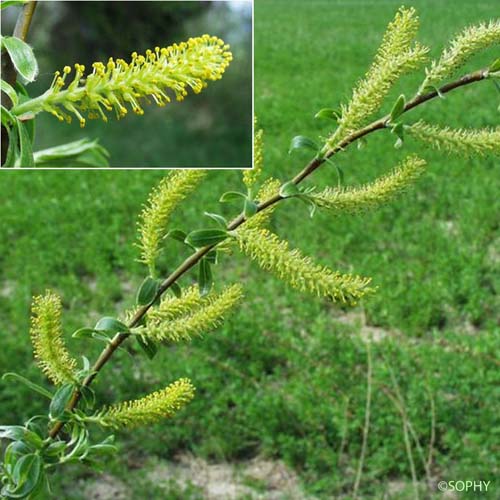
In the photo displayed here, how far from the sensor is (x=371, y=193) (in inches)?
25.8

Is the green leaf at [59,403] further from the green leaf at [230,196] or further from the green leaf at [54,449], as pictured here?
the green leaf at [230,196]

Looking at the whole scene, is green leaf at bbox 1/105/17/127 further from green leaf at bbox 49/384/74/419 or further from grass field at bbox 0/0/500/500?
grass field at bbox 0/0/500/500

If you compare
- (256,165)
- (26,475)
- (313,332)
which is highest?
(256,165)

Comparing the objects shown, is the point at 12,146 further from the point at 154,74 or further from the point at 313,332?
the point at 313,332

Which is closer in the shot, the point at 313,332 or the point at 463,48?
the point at 463,48

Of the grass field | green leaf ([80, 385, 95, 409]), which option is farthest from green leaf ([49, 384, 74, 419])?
the grass field

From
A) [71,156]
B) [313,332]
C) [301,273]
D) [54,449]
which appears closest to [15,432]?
[54,449]

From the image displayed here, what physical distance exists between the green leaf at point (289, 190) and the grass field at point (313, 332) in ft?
5.90

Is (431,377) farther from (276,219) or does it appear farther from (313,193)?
(313,193)

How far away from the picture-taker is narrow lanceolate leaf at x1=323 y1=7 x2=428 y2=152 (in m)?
0.64

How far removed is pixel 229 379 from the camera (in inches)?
117

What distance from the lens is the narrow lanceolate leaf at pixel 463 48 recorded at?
62cm

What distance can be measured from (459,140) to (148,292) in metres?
0.23

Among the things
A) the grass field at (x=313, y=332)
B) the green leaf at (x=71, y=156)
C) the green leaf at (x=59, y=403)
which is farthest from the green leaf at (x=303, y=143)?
the grass field at (x=313, y=332)
